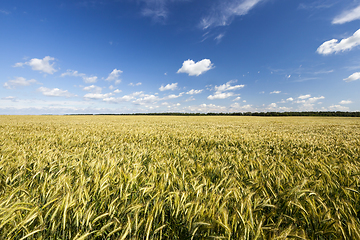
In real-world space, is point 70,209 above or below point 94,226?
above

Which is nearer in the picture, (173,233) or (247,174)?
(173,233)

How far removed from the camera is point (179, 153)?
2.83m

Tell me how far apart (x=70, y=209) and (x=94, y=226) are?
21cm

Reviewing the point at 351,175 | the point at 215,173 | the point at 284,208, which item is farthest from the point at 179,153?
the point at 351,175

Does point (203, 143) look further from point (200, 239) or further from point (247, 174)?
point (200, 239)

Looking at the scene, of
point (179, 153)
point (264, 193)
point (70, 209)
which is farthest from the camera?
point (179, 153)

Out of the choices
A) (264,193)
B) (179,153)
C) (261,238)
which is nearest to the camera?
(261,238)

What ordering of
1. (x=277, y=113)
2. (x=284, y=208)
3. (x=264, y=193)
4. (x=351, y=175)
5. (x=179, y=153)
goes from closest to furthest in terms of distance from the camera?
(x=284, y=208) < (x=264, y=193) < (x=351, y=175) < (x=179, y=153) < (x=277, y=113)

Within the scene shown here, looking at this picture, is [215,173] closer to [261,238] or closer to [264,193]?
[264,193]

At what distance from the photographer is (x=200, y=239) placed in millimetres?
965

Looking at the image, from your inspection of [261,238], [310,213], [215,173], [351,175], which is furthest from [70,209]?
[351,175]

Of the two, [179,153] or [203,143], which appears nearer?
[179,153]

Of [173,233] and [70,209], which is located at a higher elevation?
[70,209]

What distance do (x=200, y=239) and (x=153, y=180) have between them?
762 millimetres
